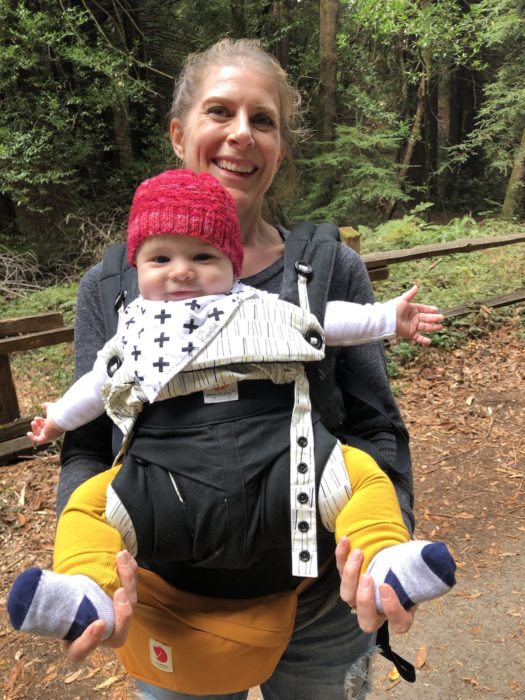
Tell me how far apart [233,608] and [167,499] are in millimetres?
319

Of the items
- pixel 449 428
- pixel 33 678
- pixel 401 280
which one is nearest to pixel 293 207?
pixel 401 280

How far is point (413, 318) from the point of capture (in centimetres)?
160

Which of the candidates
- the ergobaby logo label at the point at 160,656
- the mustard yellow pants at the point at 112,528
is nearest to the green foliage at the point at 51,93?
the mustard yellow pants at the point at 112,528

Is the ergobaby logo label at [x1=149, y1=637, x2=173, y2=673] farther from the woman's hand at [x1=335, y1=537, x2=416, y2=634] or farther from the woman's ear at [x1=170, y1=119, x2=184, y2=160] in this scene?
the woman's ear at [x1=170, y1=119, x2=184, y2=160]

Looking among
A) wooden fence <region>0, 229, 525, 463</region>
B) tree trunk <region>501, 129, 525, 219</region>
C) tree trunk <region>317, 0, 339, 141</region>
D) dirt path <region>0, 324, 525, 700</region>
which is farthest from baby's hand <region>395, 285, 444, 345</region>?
tree trunk <region>501, 129, 525, 219</region>

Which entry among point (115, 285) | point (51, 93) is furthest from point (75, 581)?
point (51, 93)

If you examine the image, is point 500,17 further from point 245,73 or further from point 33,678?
point 33,678

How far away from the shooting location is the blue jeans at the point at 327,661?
4.96 feet

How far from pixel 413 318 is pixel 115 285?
0.84 m

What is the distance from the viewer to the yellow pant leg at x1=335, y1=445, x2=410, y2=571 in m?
1.14

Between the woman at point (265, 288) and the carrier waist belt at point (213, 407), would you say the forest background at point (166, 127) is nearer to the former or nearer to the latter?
the woman at point (265, 288)

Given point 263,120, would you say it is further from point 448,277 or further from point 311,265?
point 448,277

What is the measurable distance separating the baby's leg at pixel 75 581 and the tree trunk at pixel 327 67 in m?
11.9

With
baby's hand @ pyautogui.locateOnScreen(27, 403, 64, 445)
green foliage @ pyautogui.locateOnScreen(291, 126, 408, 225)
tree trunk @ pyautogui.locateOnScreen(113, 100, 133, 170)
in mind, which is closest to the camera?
baby's hand @ pyautogui.locateOnScreen(27, 403, 64, 445)
